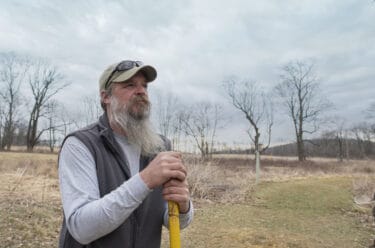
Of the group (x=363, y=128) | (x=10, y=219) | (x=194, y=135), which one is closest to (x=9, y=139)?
(x=194, y=135)

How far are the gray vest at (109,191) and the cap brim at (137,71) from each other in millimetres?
218

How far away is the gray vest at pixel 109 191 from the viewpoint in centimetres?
132

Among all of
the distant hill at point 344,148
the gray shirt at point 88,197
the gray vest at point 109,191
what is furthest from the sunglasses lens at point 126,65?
the distant hill at point 344,148

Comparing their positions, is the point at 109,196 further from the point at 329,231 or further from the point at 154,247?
the point at 329,231

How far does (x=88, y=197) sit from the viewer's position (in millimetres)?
1208

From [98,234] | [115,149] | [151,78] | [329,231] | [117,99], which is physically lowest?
[329,231]

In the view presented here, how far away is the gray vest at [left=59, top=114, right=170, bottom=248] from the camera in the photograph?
1315 millimetres

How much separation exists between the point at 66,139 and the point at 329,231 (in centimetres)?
733

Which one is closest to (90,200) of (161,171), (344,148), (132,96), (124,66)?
(161,171)

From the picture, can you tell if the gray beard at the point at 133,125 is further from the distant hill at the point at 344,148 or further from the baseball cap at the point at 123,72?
the distant hill at the point at 344,148

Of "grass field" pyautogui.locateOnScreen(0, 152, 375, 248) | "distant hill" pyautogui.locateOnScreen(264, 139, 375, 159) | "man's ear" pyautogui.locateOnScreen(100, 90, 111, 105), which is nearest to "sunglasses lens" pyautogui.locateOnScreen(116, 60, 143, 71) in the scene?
"man's ear" pyautogui.locateOnScreen(100, 90, 111, 105)

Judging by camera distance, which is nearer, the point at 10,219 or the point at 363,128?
the point at 10,219

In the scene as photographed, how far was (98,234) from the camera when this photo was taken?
1.17m

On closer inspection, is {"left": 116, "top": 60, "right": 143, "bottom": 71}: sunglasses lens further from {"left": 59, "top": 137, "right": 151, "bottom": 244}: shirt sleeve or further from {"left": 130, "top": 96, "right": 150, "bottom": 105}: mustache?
{"left": 59, "top": 137, "right": 151, "bottom": 244}: shirt sleeve
